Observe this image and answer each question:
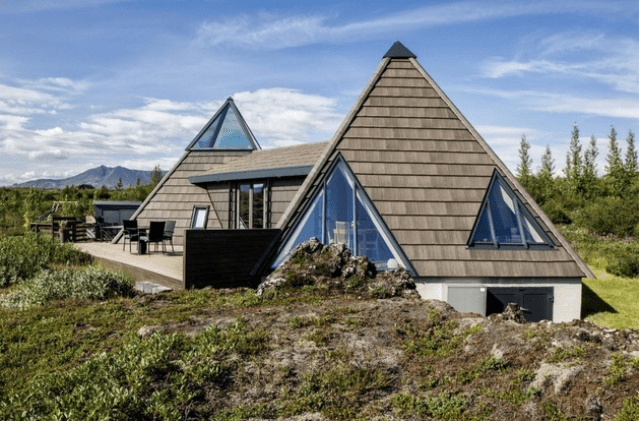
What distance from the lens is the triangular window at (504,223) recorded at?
11.1 meters

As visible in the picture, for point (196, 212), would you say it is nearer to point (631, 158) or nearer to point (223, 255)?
point (223, 255)

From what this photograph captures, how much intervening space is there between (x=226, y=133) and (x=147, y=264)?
27.1 feet

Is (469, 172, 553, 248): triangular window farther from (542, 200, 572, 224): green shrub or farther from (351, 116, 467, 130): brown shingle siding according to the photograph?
(542, 200, 572, 224): green shrub

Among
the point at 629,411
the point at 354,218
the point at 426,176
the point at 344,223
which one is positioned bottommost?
the point at 629,411

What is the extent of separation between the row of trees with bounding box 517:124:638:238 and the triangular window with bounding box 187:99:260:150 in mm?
19490

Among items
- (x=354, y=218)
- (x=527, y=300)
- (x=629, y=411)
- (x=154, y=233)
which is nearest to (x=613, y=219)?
(x=527, y=300)

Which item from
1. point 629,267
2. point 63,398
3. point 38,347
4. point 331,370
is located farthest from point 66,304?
point 629,267

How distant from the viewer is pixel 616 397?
4.57 metres

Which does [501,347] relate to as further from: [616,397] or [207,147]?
[207,147]

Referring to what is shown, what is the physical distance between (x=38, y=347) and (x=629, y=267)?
680 inches

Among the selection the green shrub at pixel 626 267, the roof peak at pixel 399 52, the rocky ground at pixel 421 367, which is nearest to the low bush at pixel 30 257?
the rocky ground at pixel 421 367

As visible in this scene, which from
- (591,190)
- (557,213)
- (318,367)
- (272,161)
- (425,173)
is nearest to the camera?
(318,367)

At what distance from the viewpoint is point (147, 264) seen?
13.3 meters

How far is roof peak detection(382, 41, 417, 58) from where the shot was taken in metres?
12.4
